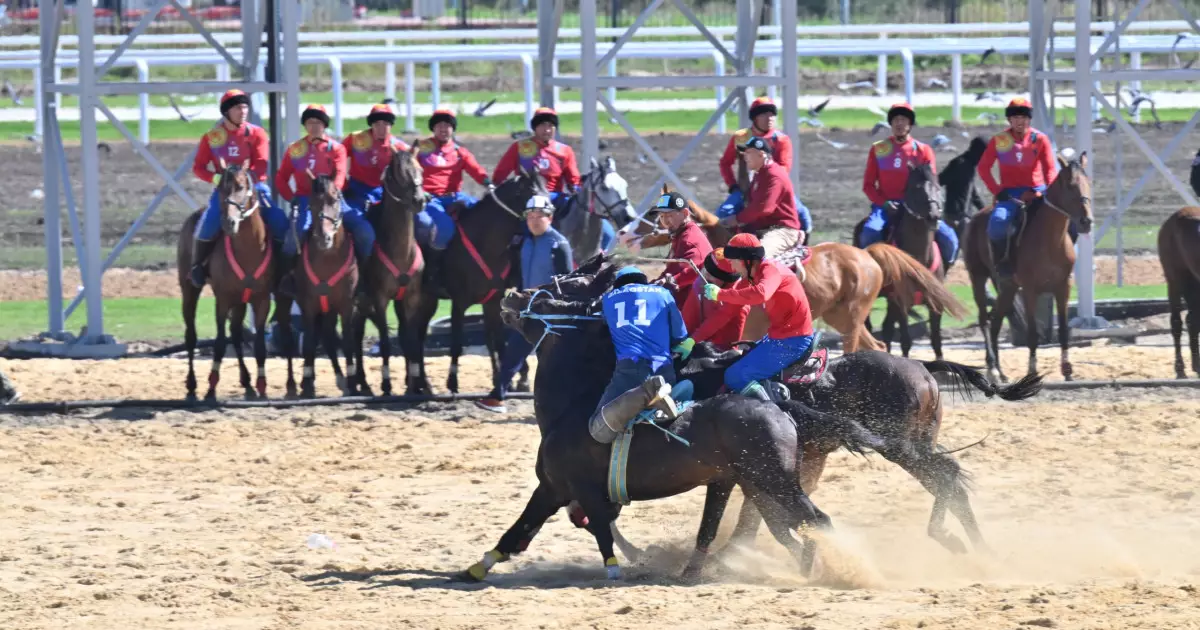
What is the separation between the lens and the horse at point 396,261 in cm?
1412

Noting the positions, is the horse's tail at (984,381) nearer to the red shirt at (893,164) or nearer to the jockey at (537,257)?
the jockey at (537,257)

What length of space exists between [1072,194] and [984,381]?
6033 millimetres

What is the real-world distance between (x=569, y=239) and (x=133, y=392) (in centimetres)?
380

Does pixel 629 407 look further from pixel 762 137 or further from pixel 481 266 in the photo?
pixel 762 137

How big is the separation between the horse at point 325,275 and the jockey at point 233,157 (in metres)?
0.40

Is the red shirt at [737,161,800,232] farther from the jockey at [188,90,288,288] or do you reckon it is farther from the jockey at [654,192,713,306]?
the jockey at [188,90,288,288]

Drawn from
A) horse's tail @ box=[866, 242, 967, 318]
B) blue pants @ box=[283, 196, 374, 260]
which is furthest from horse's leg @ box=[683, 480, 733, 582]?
blue pants @ box=[283, 196, 374, 260]

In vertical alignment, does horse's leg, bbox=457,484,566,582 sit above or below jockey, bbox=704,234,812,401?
below

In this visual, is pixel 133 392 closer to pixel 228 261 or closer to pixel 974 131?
pixel 228 261

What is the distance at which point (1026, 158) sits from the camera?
15586 mm

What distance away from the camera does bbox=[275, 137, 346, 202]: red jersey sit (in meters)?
14.5

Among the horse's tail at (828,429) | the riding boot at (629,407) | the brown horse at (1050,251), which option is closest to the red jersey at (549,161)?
the brown horse at (1050,251)

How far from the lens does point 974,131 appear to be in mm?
28000

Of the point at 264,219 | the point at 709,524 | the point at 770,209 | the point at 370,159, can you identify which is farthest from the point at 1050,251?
the point at 709,524
